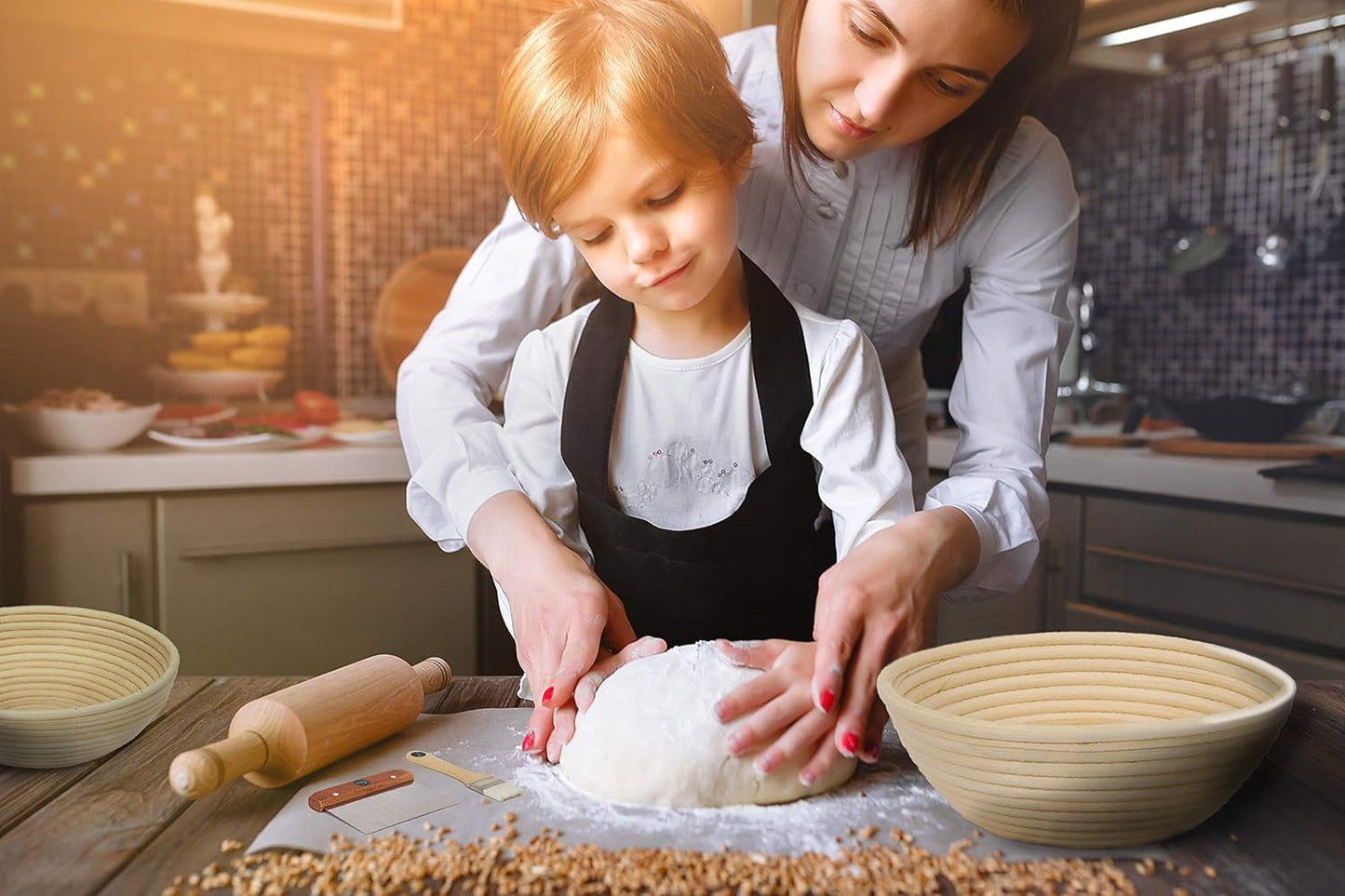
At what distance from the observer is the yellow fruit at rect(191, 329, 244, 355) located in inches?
81.4

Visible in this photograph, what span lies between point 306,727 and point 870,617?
38cm

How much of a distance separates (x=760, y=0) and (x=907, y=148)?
3.47 feet

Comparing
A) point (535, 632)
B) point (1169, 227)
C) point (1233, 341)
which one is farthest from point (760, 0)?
point (535, 632)

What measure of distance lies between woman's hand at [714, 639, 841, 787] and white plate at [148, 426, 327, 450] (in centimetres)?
128

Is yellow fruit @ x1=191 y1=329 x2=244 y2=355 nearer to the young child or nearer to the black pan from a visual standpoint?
the young child

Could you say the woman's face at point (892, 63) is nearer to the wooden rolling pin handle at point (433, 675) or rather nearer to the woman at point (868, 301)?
the woman at point (868, 301)

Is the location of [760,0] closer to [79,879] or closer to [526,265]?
[526,265]

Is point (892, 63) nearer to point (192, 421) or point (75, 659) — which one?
point (75, 659)

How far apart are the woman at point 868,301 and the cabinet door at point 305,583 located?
0.89 m

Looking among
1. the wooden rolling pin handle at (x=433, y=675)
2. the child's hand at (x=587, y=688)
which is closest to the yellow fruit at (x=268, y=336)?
the wooden rolling pin handle at (x=433, y=675)

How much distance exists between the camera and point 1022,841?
64 centimetres

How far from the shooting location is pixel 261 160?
2.11 metres

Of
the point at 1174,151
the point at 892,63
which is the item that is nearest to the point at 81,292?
the point at 892,63

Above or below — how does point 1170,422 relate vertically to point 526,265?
below
